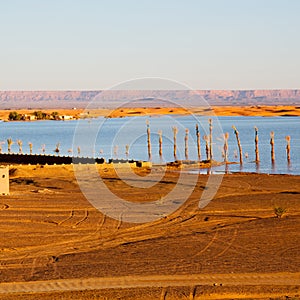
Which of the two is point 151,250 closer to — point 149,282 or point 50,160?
point 149,282

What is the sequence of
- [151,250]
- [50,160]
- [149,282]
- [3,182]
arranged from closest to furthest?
[149,282] → [151,250] → [3,182] → [50,160]

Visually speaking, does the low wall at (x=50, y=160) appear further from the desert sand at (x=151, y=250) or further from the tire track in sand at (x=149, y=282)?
the tire track in sand at (x=149, y=282)

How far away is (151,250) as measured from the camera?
18203 millimetres

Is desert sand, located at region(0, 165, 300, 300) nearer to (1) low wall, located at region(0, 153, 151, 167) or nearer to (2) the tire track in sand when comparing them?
(2) the tire track in sand

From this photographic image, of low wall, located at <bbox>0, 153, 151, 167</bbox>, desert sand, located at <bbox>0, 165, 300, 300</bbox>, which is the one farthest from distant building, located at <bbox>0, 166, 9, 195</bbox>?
low wall, located at <bbox>0, 153, 151, 167</bbox>

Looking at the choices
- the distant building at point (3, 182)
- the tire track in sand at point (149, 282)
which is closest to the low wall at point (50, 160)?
the distant building at point (3, 182)

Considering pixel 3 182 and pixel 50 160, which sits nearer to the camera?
pixel 3 182

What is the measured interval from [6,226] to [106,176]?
16.7 meters

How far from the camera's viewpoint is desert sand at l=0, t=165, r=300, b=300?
14219 millimetres

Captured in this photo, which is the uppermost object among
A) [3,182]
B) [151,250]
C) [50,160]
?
[50,160]

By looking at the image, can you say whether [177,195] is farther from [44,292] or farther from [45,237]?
[44,292]

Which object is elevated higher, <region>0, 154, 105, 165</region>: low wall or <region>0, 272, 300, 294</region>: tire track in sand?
<region>0, 154, 105, 165</region>: low wall

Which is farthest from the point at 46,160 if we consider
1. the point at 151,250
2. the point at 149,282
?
the point at 149,282

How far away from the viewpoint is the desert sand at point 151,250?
14219 millimetres
